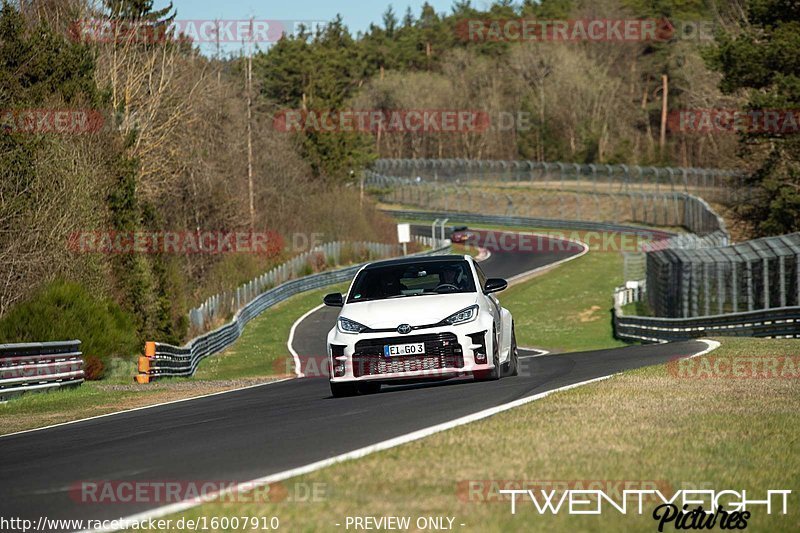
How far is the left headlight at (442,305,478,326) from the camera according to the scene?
13.9m

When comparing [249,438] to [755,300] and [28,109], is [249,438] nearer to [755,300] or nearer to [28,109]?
[755,300]

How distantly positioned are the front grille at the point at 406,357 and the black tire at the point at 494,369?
575 millimetres

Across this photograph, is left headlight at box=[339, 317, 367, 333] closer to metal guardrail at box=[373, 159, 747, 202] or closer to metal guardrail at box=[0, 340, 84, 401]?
metal guardrail at box=[0, 340, 84, 401]

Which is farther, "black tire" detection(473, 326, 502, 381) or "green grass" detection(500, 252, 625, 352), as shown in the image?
"green grass" detection(500, 252, 625, 352)

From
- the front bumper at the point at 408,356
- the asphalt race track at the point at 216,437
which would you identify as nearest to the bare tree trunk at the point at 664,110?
the front bumper at the point at 408,356

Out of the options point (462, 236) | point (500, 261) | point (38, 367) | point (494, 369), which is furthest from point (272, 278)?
point (494, 369)

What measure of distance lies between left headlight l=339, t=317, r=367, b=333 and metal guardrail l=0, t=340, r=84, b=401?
27.0 feet

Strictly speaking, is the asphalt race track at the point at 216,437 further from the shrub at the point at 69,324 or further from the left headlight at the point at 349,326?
the shrub at the point at 69,324

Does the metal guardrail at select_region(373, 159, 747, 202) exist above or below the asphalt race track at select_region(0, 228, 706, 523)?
below

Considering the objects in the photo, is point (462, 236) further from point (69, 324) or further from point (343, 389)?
point (343, 389)

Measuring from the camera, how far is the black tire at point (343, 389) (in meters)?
14.2

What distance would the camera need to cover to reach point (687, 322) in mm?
32719

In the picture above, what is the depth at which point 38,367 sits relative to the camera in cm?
2148

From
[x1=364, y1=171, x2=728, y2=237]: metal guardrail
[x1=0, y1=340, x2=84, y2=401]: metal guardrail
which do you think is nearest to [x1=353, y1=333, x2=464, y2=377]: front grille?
[x1=0, y1=340, x2=84, y2=401]: metal guardrail
